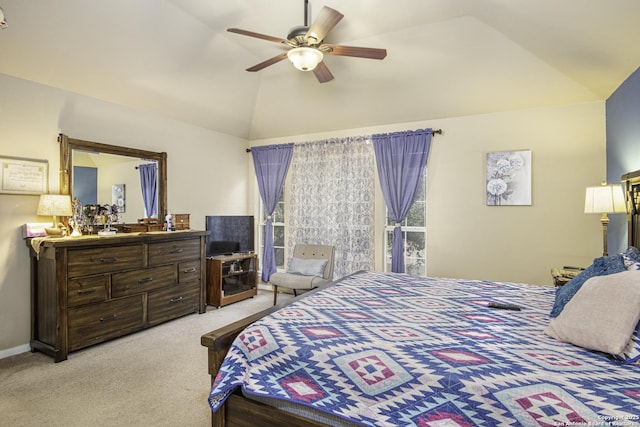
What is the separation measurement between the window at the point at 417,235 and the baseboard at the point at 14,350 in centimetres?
430

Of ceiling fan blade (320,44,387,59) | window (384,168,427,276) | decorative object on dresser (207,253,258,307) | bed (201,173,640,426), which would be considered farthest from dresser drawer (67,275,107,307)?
window (384,168,427,276)

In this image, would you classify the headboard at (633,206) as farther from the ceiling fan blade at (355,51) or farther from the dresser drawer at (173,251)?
the dresser drawer at (173,251)

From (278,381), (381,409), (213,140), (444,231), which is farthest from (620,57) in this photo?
(213,140)

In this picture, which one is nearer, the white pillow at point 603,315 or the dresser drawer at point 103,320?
the white pillow at point 603,315

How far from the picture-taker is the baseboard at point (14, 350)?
118 inches

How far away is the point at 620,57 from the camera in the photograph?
8.86ft

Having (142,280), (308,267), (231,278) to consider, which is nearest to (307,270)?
(308,267)

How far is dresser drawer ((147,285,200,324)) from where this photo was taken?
372cm

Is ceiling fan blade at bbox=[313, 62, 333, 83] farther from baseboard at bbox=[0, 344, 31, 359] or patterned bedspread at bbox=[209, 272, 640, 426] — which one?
baseboard at bbox=[0, 344, 31, 359]

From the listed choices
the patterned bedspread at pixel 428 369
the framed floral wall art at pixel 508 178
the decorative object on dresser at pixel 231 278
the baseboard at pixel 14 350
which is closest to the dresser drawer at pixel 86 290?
the baseboard at pixel 14 350

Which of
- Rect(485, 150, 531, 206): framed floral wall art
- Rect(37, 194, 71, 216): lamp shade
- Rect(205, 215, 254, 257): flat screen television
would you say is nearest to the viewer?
Rect(37, 194, 71, 216): lamp shade

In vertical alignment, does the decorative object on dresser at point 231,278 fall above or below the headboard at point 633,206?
below

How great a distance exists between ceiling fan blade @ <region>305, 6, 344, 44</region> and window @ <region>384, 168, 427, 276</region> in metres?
2.62

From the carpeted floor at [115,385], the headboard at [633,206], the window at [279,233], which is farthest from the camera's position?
the window at [279,233]
